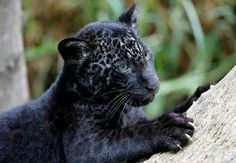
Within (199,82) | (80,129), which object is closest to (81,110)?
(80,129)

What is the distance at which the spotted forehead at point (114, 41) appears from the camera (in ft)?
16.7

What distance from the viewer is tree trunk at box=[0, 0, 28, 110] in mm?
6781

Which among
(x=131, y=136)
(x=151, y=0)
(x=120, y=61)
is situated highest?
(x=151, y=0)

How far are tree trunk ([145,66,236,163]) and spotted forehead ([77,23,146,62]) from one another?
55 centimetres

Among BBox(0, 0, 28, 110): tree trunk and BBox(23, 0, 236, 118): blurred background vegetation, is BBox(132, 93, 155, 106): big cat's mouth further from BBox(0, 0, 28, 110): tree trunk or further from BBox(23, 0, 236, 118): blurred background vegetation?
BBox(23, 0, 236, 118): blurred background vegetation

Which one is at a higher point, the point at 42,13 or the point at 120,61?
the point at 42,13

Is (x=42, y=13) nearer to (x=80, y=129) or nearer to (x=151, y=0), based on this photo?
(x=151, y=0)

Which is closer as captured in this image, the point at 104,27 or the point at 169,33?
the point at 104,27

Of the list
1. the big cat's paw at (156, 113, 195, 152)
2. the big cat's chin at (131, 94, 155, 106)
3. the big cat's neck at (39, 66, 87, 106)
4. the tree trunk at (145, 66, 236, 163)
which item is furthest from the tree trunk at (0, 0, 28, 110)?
the big cat's paw at (156, 113, 195, 152)

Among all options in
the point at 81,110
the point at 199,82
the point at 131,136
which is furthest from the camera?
the point at 199,82

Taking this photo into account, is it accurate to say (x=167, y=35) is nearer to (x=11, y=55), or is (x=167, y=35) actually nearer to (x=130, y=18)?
(x=11, y=55)

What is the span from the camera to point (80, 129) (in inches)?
203

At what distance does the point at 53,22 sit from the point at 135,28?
176 inches

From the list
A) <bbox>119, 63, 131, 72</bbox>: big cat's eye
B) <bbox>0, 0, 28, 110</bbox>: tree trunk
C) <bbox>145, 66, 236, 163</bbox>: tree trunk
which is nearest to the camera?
<bbox>145, 66, 236, 163</bbox>: tree trunk
